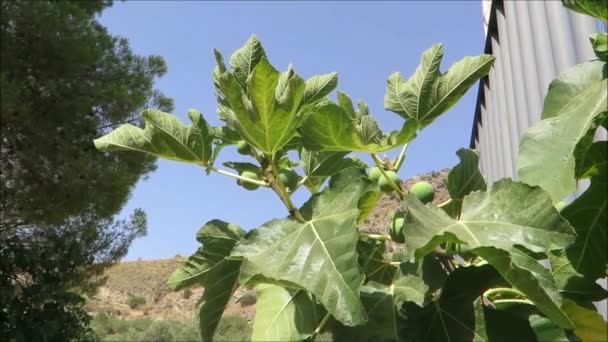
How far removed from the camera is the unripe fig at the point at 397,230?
50 centimetres

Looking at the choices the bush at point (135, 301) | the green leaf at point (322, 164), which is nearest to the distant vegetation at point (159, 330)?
the bush at point (135, 301)

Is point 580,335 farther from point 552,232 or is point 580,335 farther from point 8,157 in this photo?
point 8,157

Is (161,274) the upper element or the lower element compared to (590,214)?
upper

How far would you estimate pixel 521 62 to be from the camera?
2.08 meters

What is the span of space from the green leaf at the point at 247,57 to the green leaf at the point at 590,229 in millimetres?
296

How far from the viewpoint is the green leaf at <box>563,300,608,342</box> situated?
0.47 metres

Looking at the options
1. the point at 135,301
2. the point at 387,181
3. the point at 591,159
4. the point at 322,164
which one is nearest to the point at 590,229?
the point at 591,159

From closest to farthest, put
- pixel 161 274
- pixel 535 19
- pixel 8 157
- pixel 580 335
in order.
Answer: pixel 580 335
pixel 535 19
pixel 8 157
pixel 161 274

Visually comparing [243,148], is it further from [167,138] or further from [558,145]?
[558,145]

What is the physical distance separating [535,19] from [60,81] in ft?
23.3

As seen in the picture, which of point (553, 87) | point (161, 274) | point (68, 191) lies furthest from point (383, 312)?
point (161, 274)

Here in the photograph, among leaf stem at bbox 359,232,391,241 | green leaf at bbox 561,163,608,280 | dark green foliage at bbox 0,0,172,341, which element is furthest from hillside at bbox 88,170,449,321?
green leaf at bbox 561,163,608,280

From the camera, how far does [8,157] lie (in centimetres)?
783

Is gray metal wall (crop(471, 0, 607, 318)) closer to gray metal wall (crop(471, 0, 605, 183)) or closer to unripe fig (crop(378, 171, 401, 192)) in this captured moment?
gray metal wall (crop(471, 0, 605, 183))
